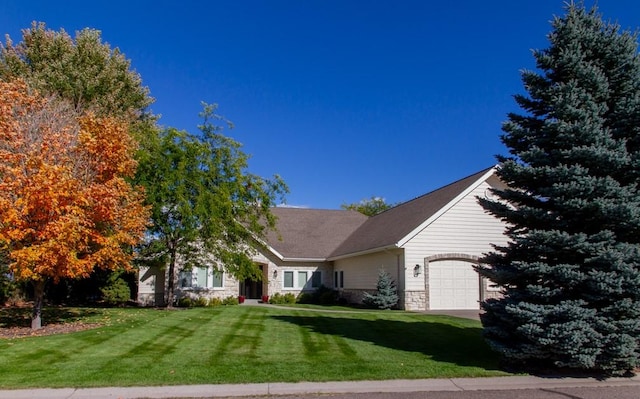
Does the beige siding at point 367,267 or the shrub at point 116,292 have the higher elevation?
the beige siding at point 367,267

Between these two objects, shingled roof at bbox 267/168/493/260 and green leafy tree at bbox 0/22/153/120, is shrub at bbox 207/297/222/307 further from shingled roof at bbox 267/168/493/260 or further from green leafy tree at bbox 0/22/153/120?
green leafy tree at bbox 0/22/153/120

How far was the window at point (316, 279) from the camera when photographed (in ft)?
99.8

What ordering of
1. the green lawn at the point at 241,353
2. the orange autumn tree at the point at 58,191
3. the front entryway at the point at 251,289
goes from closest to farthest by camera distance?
the green lawn at the point at 241,353
the orange autumn tree at the point at 58,191
the front entryway at the point at 251,289

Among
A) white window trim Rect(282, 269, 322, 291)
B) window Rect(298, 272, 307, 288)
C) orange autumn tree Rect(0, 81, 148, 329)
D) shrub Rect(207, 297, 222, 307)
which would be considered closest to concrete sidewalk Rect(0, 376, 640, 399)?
orange autumn tree Rect(0, 81, 148, 329)

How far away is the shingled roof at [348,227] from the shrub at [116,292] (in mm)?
8561

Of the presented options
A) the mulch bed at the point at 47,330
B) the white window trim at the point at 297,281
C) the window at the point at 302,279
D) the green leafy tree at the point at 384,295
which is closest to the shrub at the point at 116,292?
the white window trim at the point at 297,281

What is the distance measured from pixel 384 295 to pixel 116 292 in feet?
46.7

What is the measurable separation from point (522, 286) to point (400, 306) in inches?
512

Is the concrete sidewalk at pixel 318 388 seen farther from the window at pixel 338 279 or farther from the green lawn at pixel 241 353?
the window at pixel 338 279

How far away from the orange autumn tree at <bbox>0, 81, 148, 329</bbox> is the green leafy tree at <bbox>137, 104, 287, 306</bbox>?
548 centimetres

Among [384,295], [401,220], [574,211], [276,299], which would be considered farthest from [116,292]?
[574,211]

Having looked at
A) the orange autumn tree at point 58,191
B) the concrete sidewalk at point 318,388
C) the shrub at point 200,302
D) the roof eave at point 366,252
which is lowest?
the shrub at point 200,302

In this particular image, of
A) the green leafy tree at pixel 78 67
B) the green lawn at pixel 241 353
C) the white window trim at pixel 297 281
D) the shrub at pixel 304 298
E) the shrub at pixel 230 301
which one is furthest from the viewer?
the white window trim at pixel 297 281

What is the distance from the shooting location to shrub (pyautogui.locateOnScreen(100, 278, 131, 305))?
84.8 feet
